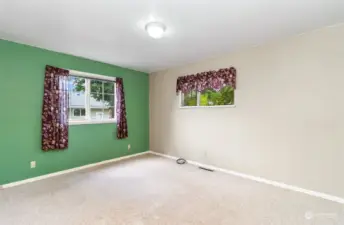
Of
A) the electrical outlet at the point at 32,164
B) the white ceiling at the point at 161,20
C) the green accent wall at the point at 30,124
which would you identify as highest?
the white ceiling at the point at 161,20

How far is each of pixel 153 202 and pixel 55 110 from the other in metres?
2.31

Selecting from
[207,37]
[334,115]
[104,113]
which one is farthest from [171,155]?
[334,115]

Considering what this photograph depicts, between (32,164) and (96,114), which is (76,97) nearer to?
(96,114)

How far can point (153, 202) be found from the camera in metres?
2.47

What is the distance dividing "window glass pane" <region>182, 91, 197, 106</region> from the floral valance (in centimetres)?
13

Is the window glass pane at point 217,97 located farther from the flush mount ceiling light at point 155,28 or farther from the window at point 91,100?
the window at point 91,100

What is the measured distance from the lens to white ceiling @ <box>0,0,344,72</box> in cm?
201

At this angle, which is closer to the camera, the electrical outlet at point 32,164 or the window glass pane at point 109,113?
the electrical outlet at point 32,164

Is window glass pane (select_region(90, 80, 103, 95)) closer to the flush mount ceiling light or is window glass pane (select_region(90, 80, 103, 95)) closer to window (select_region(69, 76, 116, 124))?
window (select_region(69, 76, 116, 124))

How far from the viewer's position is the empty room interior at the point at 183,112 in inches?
85.4

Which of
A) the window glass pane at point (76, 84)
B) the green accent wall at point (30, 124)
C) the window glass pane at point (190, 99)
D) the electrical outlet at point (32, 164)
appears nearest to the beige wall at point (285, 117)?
the window glass pane at point (190, 99)

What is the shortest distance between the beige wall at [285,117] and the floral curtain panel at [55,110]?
249cm

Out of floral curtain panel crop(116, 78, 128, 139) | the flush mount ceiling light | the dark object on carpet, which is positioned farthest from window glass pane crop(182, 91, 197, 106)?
the flush mount ceiling light

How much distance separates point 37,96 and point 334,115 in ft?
14.3
